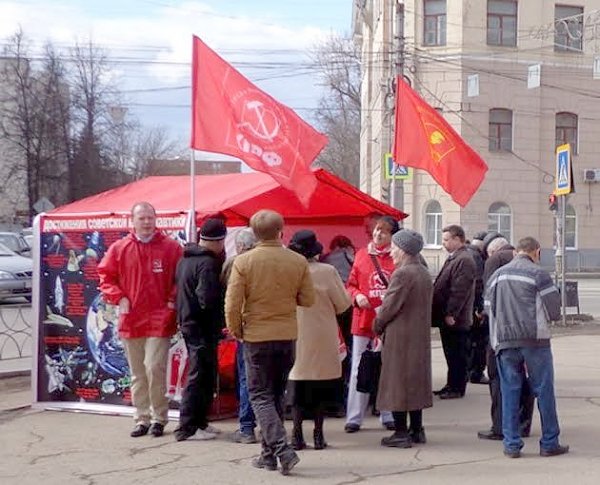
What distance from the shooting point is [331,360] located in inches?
295

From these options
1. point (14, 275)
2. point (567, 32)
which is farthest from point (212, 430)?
point (567, 32)

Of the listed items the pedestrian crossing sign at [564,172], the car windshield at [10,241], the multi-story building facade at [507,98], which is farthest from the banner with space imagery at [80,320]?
the multi-story building facade at [507,98]

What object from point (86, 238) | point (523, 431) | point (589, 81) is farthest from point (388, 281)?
point (589, 81)

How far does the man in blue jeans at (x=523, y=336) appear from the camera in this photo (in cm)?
720

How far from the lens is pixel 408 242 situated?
7625mm

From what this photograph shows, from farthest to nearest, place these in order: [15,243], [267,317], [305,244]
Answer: [15,243] → [305,244] → [267,317]

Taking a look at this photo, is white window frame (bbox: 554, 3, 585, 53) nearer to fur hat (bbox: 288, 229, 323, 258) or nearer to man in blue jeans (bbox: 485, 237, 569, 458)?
man in blue jeans (bbox: 485, 237, 569, 458)

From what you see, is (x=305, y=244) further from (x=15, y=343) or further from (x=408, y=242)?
(x=15, y=343)

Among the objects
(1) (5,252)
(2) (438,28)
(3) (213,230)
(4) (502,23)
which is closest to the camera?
(3) (213,230)

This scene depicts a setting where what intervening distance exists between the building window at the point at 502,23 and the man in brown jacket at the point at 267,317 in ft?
103

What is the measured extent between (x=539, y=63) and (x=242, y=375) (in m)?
31.0

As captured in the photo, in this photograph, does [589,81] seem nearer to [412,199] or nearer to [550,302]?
[412,199]

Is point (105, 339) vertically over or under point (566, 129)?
under

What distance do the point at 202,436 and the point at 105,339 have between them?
1549 mm
